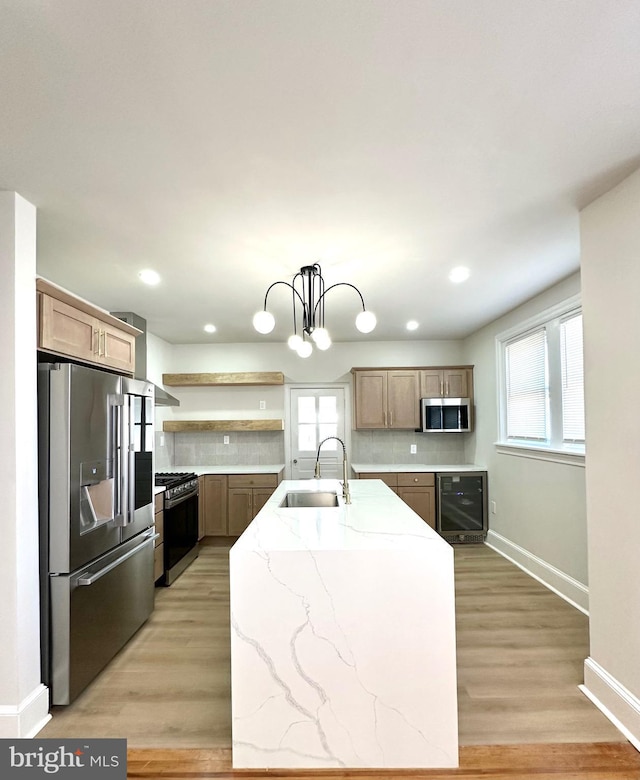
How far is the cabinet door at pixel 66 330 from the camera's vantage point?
91.3 inches

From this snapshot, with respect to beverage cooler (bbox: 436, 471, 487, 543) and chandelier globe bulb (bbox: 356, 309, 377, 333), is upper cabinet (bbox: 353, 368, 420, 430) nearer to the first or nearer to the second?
beverage cooler (bbox: 436, 471, 487, 543)

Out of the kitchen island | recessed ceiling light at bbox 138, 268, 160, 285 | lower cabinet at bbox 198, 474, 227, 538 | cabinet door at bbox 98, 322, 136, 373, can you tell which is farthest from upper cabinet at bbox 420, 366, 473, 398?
the kitchen island

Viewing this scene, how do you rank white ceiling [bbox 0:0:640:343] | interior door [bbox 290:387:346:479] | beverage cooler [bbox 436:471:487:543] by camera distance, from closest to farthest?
white ceiling [bbox 0:0:640:343], beverage cooler [bbox 436:471:487:543], interior door [bbox 290:387:346:479]

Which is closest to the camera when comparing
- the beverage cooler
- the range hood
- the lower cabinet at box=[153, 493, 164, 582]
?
the lower cabinet at box=[153, 493, 164, 582]

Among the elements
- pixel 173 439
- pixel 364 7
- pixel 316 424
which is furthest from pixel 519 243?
pixel 173 439

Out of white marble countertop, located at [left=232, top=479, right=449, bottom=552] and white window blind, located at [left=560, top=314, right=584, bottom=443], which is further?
white window blind, located at [left=560, top=314, right=584, bottom=443]

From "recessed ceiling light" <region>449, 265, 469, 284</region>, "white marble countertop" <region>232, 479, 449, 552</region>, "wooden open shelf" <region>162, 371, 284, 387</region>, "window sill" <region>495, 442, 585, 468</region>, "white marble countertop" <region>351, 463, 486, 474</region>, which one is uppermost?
"recessed ceiling light" <region>449, 265, 469, 284</region>

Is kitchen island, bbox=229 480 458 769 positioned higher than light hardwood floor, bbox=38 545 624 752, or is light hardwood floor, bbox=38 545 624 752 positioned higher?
kitchen island, bbox=229 480 458 769

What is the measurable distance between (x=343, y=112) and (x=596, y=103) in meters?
0.87

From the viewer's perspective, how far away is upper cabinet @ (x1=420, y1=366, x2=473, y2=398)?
5.82 m

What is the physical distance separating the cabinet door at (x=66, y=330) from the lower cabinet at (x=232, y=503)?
3.00 metres

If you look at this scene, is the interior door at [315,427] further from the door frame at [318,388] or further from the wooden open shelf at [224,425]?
the wooden open shelf at [224,425]

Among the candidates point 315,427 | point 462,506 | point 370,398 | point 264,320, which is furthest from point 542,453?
point 315,427

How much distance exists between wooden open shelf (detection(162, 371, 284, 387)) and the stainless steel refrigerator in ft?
9.35
